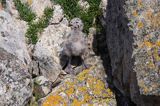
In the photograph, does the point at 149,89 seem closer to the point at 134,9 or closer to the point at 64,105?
the point at 134,9

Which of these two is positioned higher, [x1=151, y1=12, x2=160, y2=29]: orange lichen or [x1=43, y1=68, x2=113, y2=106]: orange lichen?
[x1=151, y1=12, x2=160, y2=29]: orange lichen

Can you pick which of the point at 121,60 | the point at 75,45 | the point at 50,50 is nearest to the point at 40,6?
the point at 50,50

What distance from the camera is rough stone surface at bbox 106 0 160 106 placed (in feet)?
28.9

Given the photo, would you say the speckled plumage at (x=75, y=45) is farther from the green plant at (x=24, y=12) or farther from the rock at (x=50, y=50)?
the green plant at (x=24, y=12)

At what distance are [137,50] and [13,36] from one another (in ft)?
15.8

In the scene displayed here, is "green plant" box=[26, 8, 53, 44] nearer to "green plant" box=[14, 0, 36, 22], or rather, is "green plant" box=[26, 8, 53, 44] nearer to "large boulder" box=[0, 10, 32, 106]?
"green plant" box=[14, 0, 36, 22]

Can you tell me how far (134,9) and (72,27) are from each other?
3.75m

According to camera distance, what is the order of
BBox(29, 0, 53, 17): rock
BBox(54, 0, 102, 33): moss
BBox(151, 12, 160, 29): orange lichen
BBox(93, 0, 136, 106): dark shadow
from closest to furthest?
1. BBox(151, 12, 160, 29): orange lichen
2. BBox(93, 0, 136, 106): dark shadow
3. BBox(54, 0, 102, 33): moss
4. BBox(29, 0, 53, 17): rock

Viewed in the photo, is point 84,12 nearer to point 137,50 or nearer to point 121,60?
point 121,60

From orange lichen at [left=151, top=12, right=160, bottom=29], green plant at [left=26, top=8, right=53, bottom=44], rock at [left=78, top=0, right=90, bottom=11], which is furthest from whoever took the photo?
rock at [left=78, top=0, right=90, bottom=11]

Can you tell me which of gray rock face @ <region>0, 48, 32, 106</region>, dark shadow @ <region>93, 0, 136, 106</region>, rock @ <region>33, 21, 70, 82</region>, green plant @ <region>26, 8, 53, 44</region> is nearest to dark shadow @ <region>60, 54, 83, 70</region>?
rock @ <region>33, 21, 70, 82</region>

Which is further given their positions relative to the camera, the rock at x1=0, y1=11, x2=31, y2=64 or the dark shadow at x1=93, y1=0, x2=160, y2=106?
the rock at x1=0, y1=11, x2=31, y2=64

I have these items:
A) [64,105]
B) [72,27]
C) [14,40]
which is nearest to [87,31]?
[72,27]

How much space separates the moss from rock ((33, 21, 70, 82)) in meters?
0.50
